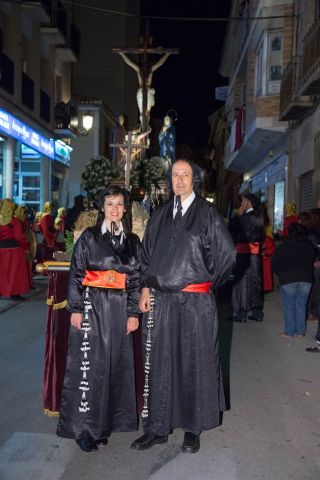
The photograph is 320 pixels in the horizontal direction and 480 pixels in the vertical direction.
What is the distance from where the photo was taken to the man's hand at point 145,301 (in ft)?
13.5

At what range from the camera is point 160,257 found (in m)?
4.07

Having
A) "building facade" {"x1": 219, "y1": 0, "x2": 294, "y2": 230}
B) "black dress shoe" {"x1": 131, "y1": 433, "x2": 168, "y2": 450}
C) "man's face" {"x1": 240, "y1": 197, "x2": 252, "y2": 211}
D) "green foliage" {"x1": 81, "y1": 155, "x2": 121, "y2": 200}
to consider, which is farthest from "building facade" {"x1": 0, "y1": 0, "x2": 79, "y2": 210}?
"black dress shoe" {"x1": 131, "y1": 433, "x2": 168, "y2": 450}

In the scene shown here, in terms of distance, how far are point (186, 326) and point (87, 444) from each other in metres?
1.13

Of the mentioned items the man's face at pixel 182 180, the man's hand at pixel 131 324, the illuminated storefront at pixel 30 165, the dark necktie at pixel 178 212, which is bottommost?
the man's hand at pixel 131 324

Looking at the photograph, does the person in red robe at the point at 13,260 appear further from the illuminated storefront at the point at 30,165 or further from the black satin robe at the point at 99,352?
the black satin robe at the point at 99,352

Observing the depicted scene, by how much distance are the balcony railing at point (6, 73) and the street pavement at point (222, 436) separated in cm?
1180

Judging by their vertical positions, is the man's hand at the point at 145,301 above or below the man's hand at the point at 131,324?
above

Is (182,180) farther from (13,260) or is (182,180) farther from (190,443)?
(13,260)

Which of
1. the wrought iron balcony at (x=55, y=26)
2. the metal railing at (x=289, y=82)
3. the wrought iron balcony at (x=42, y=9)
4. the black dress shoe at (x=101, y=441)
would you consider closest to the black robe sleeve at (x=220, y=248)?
the black dress shoe at (x=101, y=441)

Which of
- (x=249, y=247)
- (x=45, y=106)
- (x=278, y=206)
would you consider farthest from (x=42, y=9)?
(x=249, y=247)

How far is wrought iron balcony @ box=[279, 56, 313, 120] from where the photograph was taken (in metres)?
14.4

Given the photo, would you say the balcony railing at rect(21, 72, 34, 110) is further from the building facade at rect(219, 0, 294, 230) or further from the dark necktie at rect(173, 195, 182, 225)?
the dark necktie at rect(173, 195, 182, 225)

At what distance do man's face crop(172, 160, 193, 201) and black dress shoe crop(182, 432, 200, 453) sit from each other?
5.82 feet

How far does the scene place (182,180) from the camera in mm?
4148
